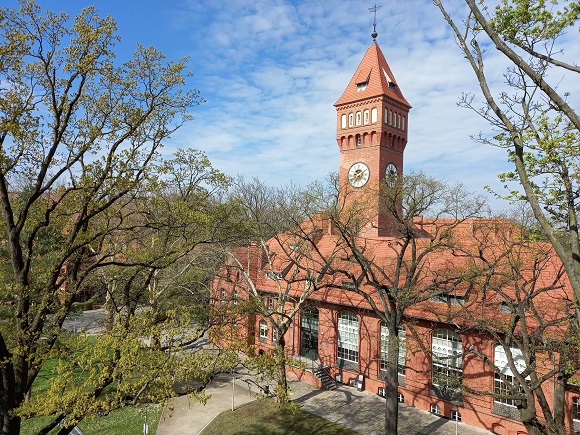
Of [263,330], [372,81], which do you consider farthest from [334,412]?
[372,81]

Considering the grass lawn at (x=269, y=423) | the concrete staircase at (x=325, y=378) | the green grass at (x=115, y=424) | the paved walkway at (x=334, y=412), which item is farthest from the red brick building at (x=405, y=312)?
the green grass at (x=115, y=424)

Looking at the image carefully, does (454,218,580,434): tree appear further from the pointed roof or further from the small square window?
the pointed roof

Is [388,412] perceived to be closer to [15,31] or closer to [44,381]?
[15,31]

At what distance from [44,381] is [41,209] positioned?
1676cm

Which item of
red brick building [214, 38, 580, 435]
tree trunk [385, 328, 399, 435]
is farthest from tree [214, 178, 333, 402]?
tree trunk [385, 328, 399, 435]

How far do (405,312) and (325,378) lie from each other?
6.55 metres

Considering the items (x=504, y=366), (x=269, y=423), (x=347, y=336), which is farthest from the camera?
(x=347, y=336)

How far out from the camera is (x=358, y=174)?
113 ft

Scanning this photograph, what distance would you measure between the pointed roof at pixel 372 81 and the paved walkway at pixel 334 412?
23.4 meters

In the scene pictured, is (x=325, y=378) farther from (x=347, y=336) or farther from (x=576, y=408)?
(x=576, y=408)

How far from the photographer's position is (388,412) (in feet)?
52.4

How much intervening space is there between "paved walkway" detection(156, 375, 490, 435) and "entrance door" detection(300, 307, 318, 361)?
2353 millimetres

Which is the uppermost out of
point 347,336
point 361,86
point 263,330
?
point 361,86

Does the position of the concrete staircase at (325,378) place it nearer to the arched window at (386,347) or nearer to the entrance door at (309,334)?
the entrance door at (309,334)
